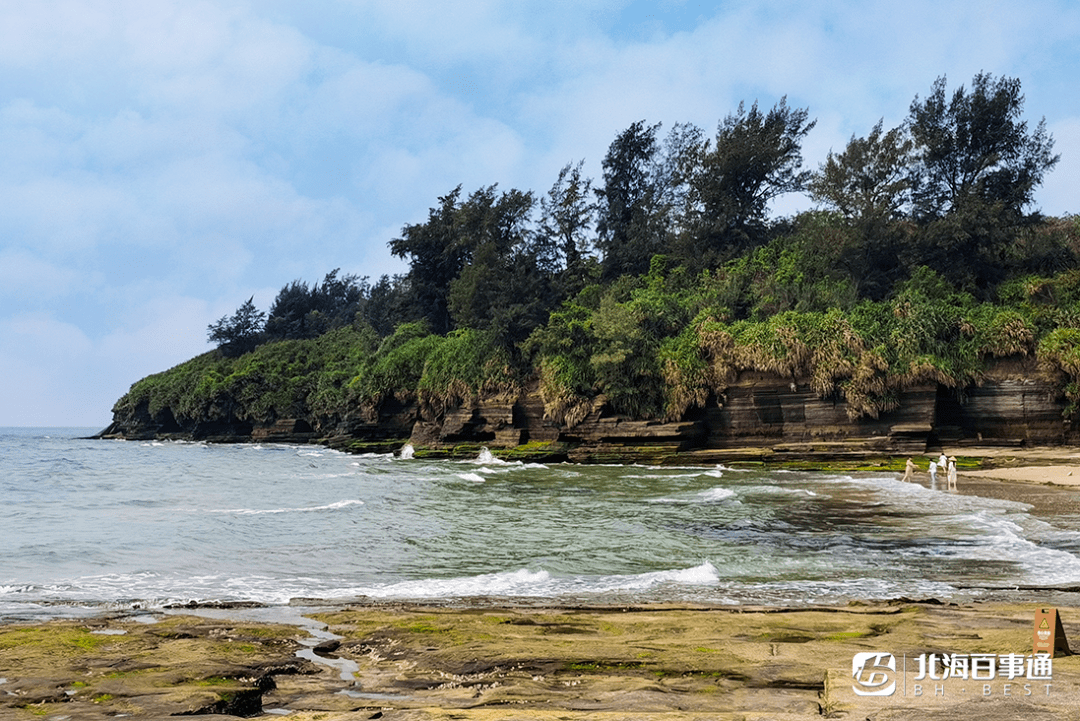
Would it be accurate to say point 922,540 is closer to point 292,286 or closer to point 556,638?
point 556,638

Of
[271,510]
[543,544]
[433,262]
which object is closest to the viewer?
[543,544]

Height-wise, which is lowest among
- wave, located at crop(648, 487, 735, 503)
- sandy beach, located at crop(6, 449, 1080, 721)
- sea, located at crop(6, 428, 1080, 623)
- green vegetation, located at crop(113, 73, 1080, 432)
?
wave, located at crop(648, 487, 735, 503)

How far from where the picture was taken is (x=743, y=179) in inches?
1699

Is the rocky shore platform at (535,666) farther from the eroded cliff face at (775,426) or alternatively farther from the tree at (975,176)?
the tree at (975,176)

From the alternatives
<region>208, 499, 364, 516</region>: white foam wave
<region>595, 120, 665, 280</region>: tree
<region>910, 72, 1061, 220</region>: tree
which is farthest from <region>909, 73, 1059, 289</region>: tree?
<region>208, 499, 364, 516</region>: white foam wave

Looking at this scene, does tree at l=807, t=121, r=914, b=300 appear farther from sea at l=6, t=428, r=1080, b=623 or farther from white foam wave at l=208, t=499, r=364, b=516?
white foam wave at l=208, t=499, r=364, b=516

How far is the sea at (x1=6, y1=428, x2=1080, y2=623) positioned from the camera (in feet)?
32.4

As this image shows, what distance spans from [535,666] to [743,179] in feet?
134

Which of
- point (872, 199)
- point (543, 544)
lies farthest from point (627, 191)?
point (543, 544)

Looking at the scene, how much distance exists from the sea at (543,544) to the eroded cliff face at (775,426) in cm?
485

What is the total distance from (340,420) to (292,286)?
99.0ft

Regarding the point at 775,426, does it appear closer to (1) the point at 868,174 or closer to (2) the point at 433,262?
(1) the point at 868,174

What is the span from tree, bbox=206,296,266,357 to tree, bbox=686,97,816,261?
47474 millimetres

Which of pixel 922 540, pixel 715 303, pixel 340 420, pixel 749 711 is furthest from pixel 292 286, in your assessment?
pixel 749 711
